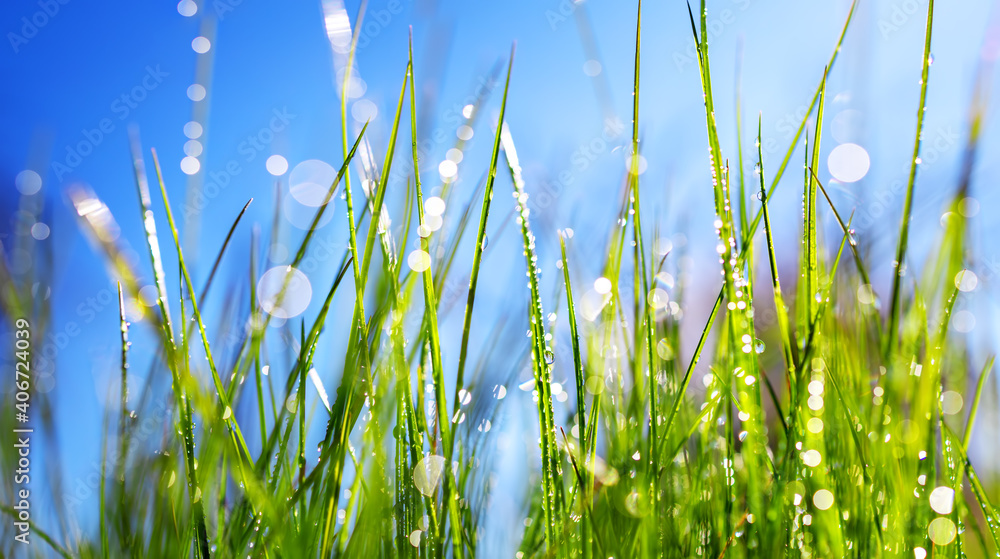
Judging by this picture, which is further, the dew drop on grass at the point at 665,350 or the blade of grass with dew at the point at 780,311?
the dew drop on grass at the point at 665,350

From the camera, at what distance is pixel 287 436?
55 centimetres

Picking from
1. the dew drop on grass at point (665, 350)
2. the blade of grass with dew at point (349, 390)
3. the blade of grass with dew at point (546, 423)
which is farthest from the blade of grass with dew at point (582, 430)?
the dew drop on grass at point (665, 350)

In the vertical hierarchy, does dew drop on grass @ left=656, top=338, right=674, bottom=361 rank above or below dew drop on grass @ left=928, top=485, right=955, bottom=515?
above

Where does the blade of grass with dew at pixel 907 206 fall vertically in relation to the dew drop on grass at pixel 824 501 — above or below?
above

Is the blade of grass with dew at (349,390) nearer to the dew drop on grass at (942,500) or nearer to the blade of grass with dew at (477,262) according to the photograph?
the blade of grass with dew at (477,262)

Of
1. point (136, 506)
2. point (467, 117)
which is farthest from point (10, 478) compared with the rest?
point (467, 117)

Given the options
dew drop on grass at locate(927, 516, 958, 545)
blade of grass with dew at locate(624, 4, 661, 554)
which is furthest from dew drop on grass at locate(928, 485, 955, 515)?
blade of grass with dew at locate(624, 4, 661, 554)

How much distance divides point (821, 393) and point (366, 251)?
0.49 metres

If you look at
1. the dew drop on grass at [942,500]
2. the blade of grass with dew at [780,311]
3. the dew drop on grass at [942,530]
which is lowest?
the dew drop on grass at [942,530]

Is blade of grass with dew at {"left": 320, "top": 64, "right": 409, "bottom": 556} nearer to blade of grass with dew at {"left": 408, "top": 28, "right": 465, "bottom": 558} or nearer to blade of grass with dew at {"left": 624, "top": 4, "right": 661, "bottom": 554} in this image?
blade of grass with dew at {"left": 408, "top": 28, "right": 465, "bottom": 558}

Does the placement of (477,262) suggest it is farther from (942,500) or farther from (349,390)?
(942,500)

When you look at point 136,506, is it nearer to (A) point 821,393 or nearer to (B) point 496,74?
(B) point 496,74

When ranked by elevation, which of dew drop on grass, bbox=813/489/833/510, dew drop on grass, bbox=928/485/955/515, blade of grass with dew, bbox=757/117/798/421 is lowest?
dew drop on grass, bbox=813/489/833/510

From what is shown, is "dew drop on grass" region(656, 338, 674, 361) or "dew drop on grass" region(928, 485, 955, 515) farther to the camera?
"dew drop on grass" region(656, 338, 674, 361)
